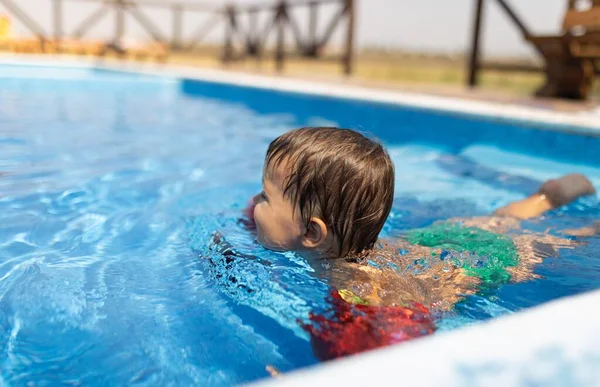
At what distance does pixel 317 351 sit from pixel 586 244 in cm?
143

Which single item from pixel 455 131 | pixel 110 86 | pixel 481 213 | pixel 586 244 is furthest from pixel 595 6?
pixel 110 86

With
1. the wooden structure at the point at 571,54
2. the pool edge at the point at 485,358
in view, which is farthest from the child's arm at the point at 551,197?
the wooden structure at the point at 571,54

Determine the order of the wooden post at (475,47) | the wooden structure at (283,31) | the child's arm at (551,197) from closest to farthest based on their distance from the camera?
the child's arm at (551,197) → the wooden post at (475,47) → the wooden structure at (283,31)

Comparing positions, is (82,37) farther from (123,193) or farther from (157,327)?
(157,327)

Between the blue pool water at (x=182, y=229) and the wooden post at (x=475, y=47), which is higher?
the wooden post at (x=475, y=47)

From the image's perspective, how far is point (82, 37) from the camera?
16.2 meters

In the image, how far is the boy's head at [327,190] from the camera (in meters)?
1.60

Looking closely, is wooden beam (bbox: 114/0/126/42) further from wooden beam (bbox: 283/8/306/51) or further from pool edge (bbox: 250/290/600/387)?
pool edge (bbox: 250/290/600/387)

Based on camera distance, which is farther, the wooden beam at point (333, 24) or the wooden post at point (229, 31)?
the wooden post at point (229, 31)

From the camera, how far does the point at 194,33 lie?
17.9 meters

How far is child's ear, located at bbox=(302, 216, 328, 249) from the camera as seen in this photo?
1640mm

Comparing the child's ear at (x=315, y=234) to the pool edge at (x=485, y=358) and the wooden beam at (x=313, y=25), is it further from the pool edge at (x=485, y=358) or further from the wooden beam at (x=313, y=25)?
the wooden beam at (x=313, y=25)

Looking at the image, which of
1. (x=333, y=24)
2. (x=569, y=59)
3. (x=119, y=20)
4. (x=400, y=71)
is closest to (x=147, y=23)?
(x=119, y=20)

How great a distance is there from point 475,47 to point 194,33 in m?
12.0
